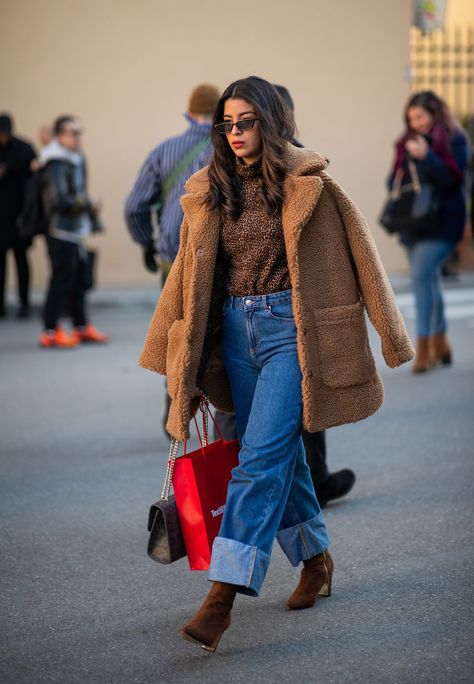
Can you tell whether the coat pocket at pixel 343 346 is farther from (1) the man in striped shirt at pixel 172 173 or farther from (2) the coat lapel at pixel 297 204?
(1) the man in striped shirt at pixel 172 173

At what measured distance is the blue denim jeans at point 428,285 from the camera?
31.8 ft

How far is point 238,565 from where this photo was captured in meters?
4.03

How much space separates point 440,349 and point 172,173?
12.1 feet

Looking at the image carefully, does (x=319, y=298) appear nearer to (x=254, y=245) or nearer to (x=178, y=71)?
(x=254, y=245)

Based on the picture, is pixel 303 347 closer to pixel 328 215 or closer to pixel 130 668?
pixel 328 215

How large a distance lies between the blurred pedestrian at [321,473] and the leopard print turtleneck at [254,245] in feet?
4.87

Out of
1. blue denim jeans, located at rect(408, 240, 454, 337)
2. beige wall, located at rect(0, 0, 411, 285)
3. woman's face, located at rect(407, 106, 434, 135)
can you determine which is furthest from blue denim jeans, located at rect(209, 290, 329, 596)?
beige wall, located at rect(0, 0, 411, 285)

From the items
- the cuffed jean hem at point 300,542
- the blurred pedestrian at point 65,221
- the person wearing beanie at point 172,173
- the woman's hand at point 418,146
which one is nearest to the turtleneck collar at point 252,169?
the cuffed jean hem at point 300,542

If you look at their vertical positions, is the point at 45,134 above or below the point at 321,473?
above

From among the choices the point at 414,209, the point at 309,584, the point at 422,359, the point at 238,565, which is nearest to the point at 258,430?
the point at 238,565

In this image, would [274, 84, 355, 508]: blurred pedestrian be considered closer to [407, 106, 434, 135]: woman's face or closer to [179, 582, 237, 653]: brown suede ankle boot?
[179, 582, 237, 653]: brown suede ankle boot

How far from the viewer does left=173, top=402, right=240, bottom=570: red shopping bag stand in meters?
4.22

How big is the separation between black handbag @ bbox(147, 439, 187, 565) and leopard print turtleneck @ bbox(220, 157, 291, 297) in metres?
0.76

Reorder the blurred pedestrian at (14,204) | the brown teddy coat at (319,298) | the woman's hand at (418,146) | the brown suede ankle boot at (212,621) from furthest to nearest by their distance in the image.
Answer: the blurred pedestrian at (14,204) < the woman's hand at (418,146) < the brown teddy coat at (319,298) < the brown suede ankle boot at (212,621)
